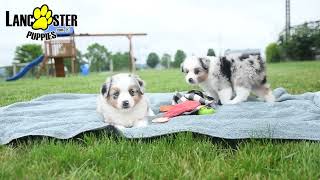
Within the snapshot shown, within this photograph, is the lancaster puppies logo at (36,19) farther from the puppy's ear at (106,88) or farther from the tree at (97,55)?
the tree at (97,55)

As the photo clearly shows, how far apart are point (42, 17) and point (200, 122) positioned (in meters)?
10.1

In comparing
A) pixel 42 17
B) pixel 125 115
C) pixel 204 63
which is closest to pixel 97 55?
pixel 42 17

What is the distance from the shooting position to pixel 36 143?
10.8 ft

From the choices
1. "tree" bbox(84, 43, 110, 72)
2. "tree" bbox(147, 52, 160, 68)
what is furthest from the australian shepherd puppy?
"tree" bbox(147, 52, 160, 68)

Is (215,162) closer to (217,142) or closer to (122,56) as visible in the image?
(217,142)

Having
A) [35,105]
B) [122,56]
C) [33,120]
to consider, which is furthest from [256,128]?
[122,56]

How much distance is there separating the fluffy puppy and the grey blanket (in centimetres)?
15

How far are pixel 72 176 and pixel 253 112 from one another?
8.06 feet

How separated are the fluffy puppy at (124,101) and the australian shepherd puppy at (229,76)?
155cm

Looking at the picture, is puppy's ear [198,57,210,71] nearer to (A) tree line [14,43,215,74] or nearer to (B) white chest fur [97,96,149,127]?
(B) white chest fur [97,96,149,127]

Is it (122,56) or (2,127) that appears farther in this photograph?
(122,56)

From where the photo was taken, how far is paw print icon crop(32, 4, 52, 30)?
38.9 ft

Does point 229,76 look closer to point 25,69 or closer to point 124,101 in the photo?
point 124,101

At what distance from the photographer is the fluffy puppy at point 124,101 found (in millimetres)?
4082
